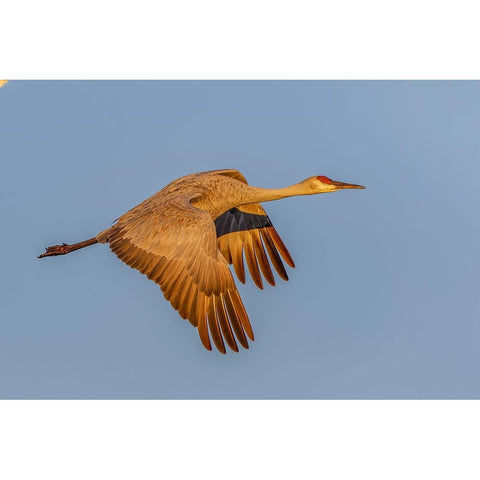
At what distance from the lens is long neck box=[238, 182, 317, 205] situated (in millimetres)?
8154

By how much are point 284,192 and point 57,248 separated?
2613mm

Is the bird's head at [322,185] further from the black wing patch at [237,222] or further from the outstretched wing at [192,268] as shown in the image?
the outstretched wing at [192,268]

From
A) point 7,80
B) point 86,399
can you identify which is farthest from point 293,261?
point 7,80

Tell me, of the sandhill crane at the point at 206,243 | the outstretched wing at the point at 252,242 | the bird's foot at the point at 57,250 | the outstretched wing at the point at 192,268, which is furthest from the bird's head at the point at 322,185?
the bird's foot at the point at 57,250

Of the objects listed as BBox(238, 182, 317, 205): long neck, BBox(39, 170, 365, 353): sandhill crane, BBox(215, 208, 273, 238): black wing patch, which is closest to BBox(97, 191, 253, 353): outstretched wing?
BBox(39, 170, 365, 353): sandhill crane

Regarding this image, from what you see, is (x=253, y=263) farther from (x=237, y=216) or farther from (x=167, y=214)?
(x=167, y=214)

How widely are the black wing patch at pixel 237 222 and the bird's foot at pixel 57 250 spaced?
1711mm

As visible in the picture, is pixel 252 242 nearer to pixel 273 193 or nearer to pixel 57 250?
pixel 273 193

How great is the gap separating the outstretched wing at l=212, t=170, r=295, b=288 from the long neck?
0.67 meters

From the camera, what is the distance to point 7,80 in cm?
890

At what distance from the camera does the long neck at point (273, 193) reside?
8.15 m

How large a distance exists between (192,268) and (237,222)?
2193mm

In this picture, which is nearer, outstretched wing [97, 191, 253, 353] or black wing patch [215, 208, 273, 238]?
outstretched wing [97, 191, 253, 353]

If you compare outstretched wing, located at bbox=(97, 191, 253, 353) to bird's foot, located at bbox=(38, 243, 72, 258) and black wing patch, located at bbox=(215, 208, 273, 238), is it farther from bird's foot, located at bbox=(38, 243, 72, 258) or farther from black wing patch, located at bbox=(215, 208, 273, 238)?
black wing patch, located at bbox=(215, 208, 273, 238)
